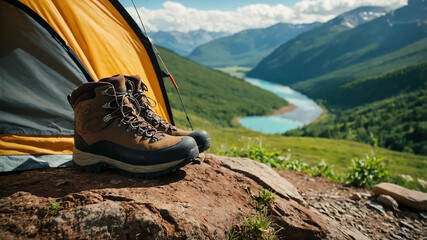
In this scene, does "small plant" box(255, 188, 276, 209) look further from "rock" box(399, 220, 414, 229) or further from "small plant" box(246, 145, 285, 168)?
"small plant" box(246, 145, 285, 168)

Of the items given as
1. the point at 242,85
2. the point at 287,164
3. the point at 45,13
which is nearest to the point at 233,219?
the point at 45,13

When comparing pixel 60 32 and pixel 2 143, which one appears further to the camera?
pixel 60 32

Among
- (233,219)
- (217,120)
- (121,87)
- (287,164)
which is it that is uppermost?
(121,87)

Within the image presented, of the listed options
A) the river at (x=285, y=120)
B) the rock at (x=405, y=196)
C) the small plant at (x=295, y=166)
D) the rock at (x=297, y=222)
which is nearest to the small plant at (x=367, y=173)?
the rock at (x=405, y=196)

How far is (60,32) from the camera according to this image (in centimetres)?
440

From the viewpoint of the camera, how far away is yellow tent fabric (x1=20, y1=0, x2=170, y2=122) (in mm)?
4430

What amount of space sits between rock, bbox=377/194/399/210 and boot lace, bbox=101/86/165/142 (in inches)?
179

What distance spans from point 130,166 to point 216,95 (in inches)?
4864

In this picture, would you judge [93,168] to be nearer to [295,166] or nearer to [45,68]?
[45,68]

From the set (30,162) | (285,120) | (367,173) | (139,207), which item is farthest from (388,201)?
(285,120)

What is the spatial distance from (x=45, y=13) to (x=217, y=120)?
308ft

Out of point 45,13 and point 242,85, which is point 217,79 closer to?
point 242,85

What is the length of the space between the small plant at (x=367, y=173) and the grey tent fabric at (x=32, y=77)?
20.9ft

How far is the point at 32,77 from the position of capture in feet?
13.5
